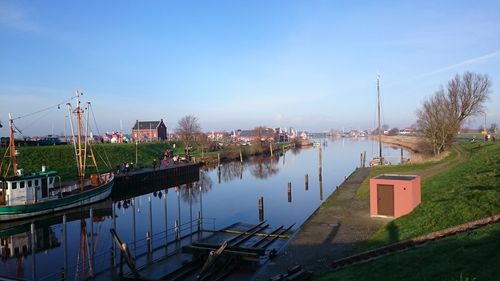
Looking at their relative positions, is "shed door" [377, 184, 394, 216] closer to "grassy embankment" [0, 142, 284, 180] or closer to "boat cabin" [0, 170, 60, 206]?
"boat cabin" [0, 170, 60, 206]

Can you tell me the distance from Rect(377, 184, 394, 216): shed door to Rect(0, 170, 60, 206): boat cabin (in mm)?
25379

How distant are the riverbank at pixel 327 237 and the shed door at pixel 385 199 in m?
0.57

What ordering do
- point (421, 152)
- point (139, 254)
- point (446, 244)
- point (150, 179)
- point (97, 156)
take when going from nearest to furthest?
point (446, 244) < point (139, 254) < point (150, 179) < point (97, 156) < point (421, 152)

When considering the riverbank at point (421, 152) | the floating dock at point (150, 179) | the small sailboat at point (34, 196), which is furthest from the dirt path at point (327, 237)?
the floating dock at point (150, 179)

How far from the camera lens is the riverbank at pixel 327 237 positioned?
14469 mm

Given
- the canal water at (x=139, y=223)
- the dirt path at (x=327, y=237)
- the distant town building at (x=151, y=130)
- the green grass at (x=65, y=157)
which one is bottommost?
the canal water at (x=139, y=223)

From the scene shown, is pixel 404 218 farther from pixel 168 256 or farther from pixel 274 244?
pixel 168 256

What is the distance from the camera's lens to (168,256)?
18.5 m

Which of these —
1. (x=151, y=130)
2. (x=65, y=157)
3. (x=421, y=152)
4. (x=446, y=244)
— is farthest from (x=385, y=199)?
(x=151, y=130)

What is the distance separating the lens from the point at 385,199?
67.8 feet

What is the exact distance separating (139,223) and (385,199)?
1673 cm

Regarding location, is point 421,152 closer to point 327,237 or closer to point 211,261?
point 327,237

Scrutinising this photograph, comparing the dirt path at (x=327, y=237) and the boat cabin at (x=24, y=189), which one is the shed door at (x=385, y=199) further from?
the boat cabin at (x=24, y=189)

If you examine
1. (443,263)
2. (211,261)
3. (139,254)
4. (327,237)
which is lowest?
(139,254)
